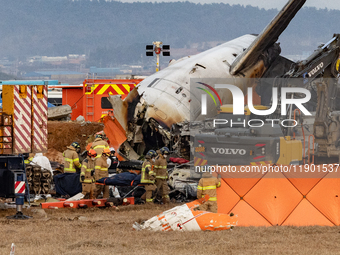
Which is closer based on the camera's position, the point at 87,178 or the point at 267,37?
the point at 87,178

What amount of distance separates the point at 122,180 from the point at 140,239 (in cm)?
581

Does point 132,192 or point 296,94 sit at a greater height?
point 296,94

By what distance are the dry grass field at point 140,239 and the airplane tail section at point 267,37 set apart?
12479 millimetres

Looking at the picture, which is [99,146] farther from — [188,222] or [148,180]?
[188,222]

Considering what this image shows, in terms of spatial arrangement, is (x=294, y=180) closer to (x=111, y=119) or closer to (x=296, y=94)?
(x=296, y=94)

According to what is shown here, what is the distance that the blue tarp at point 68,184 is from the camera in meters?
16.8

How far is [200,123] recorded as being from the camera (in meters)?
19.7

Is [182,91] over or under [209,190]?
over

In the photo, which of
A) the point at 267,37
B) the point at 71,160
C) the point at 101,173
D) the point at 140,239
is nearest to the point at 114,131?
the point at 71,160

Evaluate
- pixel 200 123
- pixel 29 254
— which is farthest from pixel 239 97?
pixel 29 254

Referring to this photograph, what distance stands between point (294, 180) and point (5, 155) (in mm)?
6847

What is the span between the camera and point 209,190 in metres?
12.5

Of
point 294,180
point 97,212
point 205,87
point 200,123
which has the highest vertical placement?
point 205,87

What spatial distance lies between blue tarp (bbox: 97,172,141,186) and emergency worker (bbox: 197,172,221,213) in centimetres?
407
